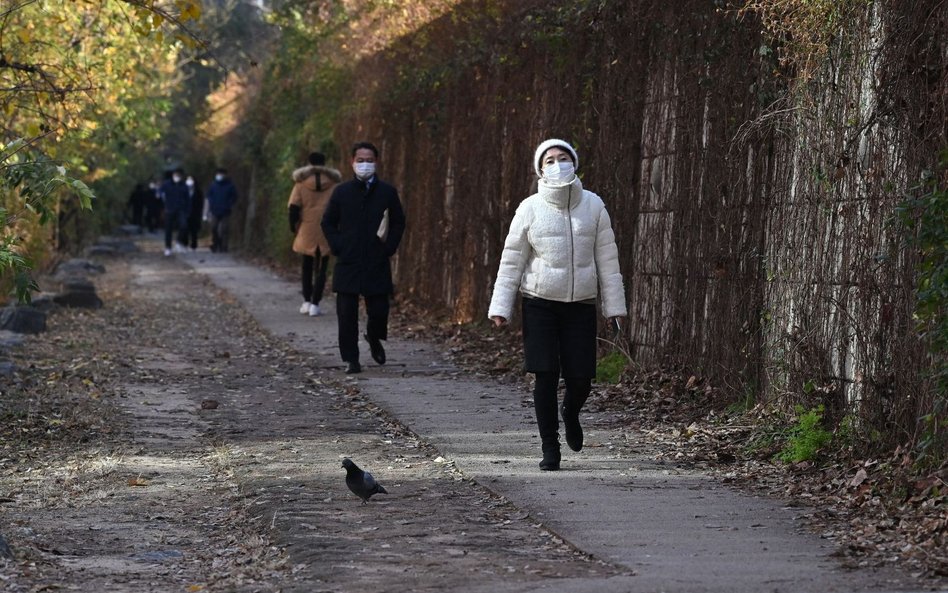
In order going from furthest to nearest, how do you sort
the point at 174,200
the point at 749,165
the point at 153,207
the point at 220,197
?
the point at 153,207
the point at 174,200
the point at 220,197
the point at 749,165

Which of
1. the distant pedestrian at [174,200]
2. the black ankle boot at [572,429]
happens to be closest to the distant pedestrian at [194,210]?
the distant pedestrian at [174,200]

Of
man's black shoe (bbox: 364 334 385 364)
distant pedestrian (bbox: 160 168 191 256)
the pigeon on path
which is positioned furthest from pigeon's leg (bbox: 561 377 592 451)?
distant pedestrian (bbox: 160 168 191 256)

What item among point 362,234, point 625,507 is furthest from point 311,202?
point 625,507

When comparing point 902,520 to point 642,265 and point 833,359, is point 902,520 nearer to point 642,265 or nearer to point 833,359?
point 833,359

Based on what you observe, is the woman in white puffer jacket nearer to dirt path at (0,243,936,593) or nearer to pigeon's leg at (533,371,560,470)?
pigeon's leg at (533,371,560,470)

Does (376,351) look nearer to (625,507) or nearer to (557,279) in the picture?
(557,279)

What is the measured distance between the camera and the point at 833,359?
28.2 ft

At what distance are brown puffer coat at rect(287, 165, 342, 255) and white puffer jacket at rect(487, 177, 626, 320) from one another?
10.4 metres

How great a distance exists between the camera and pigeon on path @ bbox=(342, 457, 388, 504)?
24.4ft

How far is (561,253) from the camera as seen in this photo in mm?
8500

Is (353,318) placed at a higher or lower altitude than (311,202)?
lower

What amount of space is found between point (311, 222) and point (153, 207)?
39.6m

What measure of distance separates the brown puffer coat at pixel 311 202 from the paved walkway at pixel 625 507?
6442 mm

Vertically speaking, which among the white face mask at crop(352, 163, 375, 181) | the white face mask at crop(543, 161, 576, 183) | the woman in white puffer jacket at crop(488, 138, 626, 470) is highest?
the white face mask at crop(352, 163, 375, 181)
